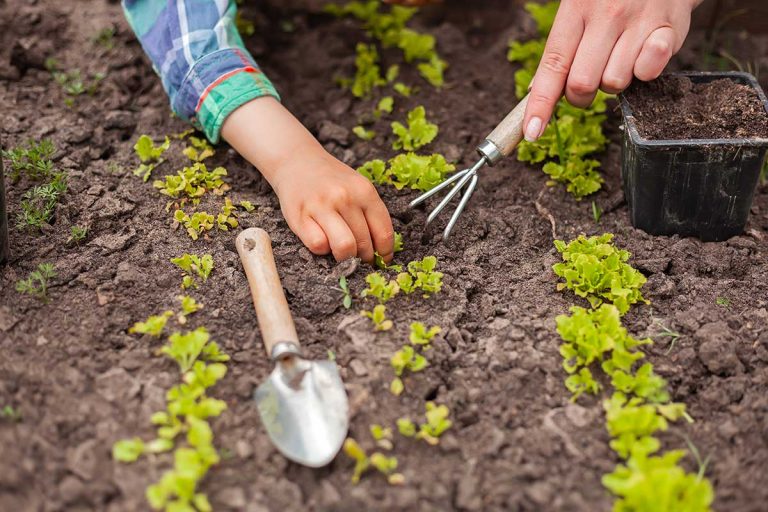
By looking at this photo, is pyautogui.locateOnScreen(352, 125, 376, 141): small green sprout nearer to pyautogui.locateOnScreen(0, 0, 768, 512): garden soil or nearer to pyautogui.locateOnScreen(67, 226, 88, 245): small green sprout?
pyautogui.locateOnScreen(0, 0, 768, 512): garden soil

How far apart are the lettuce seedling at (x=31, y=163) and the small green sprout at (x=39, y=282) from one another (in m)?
0.45

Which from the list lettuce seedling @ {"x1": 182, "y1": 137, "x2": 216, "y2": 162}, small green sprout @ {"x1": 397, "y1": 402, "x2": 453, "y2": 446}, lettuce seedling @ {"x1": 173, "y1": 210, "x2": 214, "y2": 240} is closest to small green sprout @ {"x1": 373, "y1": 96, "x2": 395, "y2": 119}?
lettuce seedling @ {"x1": 182, "y1": 137, "x2": 216, "y2": 162}

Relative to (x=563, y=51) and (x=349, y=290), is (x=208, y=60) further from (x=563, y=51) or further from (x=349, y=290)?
(x=563, y=51)

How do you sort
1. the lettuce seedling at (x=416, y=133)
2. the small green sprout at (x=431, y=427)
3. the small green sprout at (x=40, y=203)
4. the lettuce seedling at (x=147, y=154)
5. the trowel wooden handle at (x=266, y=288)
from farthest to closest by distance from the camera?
1. the lettuce seedling at (x=416, y=133)
2. the lettuce seedling at (x=147, y=154)
3. the small green sprout at (x=40, y=203)
4. the trowel wooden handle at (x=266, y=288)
5. the small green sprout at (x=431, y=427)

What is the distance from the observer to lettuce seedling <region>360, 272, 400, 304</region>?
2.11 meters

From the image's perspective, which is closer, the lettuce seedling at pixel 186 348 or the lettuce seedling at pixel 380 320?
the lettuce seedling at pixel 186 348

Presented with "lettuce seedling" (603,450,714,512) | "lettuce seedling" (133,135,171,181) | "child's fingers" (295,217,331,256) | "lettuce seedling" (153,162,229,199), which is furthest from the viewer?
"lettuce seedling" (133,135,171,181)

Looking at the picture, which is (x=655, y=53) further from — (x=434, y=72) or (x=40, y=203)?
(x=40, y=203)

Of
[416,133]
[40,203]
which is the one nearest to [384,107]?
[416,133]

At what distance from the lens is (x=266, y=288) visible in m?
2.02

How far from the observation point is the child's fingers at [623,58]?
221 cm

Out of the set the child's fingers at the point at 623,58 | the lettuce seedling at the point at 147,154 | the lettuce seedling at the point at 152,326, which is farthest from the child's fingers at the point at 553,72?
the lettuce seedling at the point at 147,154

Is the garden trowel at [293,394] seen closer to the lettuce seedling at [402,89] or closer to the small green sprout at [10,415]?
the small green sprout at [10,415]

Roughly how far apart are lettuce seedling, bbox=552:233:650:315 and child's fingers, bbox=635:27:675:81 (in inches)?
19.7
